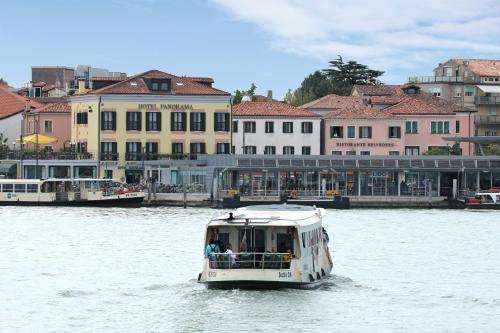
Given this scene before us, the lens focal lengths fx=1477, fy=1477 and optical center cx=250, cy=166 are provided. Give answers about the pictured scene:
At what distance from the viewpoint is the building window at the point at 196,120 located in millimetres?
124188

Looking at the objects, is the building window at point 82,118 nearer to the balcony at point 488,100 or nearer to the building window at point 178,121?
the building window at point 178,121

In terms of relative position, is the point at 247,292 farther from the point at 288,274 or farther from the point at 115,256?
the point at 115,256

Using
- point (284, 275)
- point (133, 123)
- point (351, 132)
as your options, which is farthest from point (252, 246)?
point (351, 132)

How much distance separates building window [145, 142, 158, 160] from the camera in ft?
404

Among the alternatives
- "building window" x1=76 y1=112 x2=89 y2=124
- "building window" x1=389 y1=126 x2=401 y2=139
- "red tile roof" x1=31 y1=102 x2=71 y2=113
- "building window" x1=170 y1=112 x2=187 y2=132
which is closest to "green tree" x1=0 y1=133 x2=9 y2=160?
"red tile roof" x1=31 y1=102 x2=71 y2=113

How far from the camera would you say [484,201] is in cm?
Answer: 11112

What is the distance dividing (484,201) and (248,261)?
2540 inches

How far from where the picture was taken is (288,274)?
49094mm

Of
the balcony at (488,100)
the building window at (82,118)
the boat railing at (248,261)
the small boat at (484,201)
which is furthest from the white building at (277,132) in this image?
the boat railing at (248,261)

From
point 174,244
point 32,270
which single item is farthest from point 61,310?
point 174,244

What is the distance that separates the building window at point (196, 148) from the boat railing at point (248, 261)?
74628mm

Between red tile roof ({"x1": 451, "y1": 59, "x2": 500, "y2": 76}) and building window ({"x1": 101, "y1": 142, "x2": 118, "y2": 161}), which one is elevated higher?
red tile roof ({"x1": 451, "y1": 59, "x2": 500, "y2": 76})

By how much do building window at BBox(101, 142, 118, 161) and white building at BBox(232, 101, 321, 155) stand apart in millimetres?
14048

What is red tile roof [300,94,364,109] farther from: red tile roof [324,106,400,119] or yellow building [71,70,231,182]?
yellow building [71,70,231,182]
